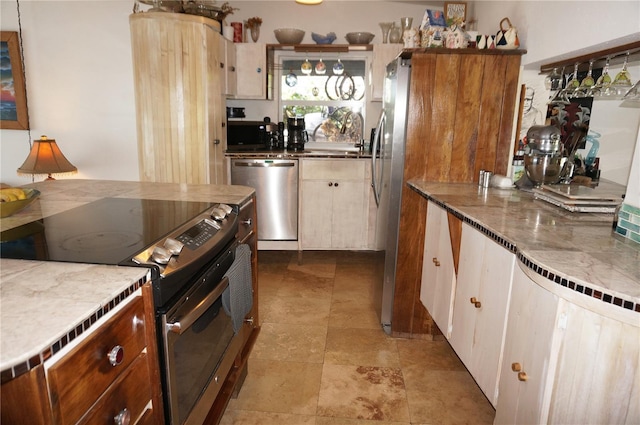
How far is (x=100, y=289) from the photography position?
0.87m

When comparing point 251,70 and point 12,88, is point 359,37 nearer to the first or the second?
point 251,70

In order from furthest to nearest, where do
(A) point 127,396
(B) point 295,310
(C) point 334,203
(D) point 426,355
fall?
1. (C) point 334,203
2. (B) point 295,310
3. (D) point 426,355
4. (A) point 127,396

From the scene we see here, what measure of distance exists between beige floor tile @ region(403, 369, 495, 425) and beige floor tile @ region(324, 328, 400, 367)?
22 centimetres

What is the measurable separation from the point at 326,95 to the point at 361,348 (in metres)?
2.75

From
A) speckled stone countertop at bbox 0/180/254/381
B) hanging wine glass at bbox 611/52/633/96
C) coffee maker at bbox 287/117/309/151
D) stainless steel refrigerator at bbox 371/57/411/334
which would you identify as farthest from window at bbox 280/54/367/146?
speckled stone countertop at bbox 0/180/254/381

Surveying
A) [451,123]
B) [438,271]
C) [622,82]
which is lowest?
[438,271]

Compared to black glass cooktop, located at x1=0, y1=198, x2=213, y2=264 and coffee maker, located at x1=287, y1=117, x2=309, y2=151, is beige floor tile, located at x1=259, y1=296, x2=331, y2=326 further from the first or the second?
coffee maker, located at x1=287, y1=117, x2=309, y2=151

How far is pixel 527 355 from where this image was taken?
124 centimetres

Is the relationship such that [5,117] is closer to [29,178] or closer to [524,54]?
[29,178]

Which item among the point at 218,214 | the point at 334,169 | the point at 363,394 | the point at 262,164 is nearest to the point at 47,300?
the point at 218,214

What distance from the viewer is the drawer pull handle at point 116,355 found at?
0.87m

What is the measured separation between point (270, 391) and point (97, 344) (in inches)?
53.8

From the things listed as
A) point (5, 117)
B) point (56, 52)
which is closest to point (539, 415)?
point (56, 52)

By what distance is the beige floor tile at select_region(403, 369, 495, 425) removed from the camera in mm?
1869
